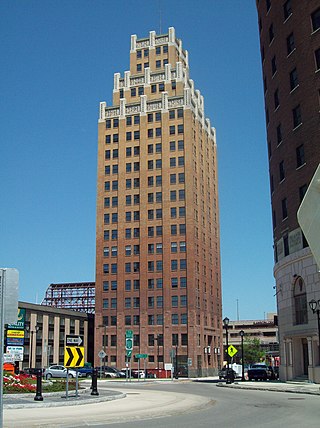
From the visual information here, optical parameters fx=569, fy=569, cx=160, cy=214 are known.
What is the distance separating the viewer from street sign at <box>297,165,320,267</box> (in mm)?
3303

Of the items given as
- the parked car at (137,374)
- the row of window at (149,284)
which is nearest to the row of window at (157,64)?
the row of window at (149,284)

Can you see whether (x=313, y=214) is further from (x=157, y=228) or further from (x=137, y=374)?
(x=157, y=228)

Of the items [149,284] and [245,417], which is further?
[149,284]

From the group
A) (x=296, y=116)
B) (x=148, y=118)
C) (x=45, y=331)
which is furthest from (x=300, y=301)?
(x=148, y=118)

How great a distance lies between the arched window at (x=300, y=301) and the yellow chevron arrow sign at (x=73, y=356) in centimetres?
2273

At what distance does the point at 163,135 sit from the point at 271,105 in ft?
184

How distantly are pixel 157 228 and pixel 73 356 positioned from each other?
80149 millimetres

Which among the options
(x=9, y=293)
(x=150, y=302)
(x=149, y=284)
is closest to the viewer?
(x=9, y=293)

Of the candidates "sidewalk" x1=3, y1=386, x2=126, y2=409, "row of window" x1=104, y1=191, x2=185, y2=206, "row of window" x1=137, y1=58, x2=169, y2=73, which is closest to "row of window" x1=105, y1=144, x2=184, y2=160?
"row of window" x1=104, y1=191, x2=185, y2=206

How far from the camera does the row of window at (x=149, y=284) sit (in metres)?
101

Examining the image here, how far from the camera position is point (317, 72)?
4316 centimetres

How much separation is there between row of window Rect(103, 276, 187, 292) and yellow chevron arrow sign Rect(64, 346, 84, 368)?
248 feet

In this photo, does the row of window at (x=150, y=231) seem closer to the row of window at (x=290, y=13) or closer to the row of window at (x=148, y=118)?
the row of window at (x=148, y=118)

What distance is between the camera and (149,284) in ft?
339
